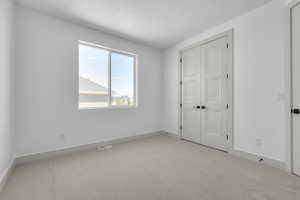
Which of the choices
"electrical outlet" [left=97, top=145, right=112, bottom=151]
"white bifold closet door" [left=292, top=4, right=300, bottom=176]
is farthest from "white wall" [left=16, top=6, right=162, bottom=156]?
"white bifold closet door" [left=292, top=4, right=300, bottom=176]

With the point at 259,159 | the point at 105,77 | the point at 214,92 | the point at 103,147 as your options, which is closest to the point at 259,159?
the point at 259,159

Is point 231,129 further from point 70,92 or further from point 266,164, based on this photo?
point 70,92

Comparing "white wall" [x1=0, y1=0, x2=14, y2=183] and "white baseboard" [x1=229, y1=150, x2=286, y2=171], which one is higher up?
"white wall" [x1=0, y1=0, x2=14, y2=183]

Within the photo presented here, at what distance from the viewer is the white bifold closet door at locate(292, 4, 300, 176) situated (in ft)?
6.22

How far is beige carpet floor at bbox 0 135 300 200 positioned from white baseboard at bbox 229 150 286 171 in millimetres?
128

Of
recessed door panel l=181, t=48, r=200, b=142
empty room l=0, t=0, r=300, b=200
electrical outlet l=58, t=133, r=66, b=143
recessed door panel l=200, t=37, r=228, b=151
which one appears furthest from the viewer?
recessed door panel l=181, t=48, r=200, b=142

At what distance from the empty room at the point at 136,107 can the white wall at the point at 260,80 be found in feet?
0.05

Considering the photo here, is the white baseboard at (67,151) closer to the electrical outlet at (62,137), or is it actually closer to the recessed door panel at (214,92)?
the electrical outlet at (62,137)

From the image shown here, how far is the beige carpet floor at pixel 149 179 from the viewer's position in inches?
59.9

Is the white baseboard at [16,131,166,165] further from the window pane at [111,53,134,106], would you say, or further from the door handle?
the door handle

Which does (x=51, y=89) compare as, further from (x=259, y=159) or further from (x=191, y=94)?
(x=259, y=159)

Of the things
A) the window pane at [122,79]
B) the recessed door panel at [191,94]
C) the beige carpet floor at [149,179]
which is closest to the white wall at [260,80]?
the beige carpet floor at [149,179]

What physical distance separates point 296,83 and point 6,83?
13.6 feet

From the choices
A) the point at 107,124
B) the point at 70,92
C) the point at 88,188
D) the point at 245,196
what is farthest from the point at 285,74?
the point at 70,92
